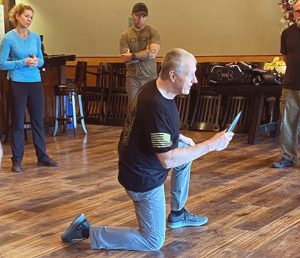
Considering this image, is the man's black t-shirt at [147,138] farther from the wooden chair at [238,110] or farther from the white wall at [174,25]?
the white wall at [174,25]

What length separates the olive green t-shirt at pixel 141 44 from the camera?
615 cm

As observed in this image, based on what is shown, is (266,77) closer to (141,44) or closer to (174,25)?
(141,44)

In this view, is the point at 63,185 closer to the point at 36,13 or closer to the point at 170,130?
the point at 170,130

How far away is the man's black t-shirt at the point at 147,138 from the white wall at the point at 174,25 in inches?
201

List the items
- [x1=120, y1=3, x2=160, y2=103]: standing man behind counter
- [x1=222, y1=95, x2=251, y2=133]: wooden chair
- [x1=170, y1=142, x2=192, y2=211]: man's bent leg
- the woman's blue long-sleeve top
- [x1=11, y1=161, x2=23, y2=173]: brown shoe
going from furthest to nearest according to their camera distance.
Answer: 1. [x1=222, y1=95, x2=251, y2=133]: wooden chair
2. [x1=120, y1=3, x2=160, y2=103]: standing man behind counter
3. [x1=11, y1=161, x2=23, y2=173]: brown shoe
4. the woman's blue long-sleeve top
5. [x1=170, y1=142, x2=192, y2=211]: man's bent leg

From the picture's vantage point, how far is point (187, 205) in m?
4.01

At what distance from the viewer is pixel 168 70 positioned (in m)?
2.91

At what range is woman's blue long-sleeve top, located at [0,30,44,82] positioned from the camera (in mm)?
4957

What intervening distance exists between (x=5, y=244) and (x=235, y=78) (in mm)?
3788

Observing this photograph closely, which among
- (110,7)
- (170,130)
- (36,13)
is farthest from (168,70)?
(36,13)

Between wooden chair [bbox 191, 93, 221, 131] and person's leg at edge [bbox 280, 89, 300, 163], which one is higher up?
person's leg at edge [bbox 280, 89, 300, 163]

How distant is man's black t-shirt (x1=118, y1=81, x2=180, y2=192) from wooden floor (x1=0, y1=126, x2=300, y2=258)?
0.42 meters

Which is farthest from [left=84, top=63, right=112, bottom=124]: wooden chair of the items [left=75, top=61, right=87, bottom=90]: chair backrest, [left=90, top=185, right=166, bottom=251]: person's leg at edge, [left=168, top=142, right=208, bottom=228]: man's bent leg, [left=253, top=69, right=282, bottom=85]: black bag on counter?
[left=90, top=185, right=166, bottom=251]: person's leg at edge

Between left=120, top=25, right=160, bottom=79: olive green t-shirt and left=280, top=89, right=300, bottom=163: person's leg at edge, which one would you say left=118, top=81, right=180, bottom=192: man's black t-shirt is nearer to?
left=280, top=89, right=300, bottom=163: person's leg at edge
